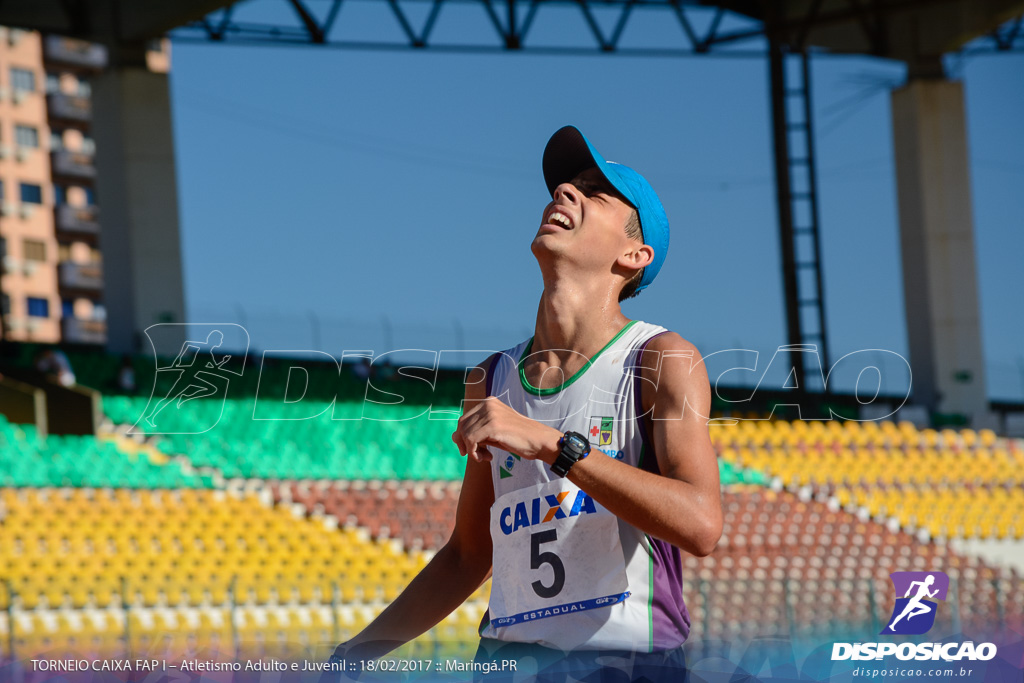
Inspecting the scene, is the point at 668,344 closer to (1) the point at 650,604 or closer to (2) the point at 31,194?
(1) the point at 650,604

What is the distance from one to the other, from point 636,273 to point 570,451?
0.63m

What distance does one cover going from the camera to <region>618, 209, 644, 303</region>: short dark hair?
246 cm

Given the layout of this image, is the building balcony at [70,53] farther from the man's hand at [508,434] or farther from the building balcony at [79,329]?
the man's hand at [508,434]

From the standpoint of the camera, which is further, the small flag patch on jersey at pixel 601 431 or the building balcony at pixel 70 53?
the building balcony at pixel 70 53

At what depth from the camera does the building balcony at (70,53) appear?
61.1 metres

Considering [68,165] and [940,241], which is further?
[68,165]

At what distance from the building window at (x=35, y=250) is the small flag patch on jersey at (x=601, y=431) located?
62566 millimetres

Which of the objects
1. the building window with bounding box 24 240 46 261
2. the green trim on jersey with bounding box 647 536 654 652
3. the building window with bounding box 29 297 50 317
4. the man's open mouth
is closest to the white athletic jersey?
the green trim on jersey with bounding box 647 536 654 652

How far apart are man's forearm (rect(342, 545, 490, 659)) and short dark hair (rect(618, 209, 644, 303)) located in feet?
2.27

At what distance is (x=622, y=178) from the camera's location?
8.04 ft

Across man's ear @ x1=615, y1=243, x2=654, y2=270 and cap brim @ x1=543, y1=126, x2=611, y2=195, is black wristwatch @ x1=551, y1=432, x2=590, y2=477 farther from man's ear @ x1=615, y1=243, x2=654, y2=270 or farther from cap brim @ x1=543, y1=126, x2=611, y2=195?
cap brim @ x1=543, y1=126, x2=611, y2=195

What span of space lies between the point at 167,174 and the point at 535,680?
22.3m

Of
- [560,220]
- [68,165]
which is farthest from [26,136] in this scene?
[560,220]

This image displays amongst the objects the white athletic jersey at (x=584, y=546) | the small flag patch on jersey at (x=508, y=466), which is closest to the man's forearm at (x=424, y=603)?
the white athletic jersey at (x=584, y=546)
